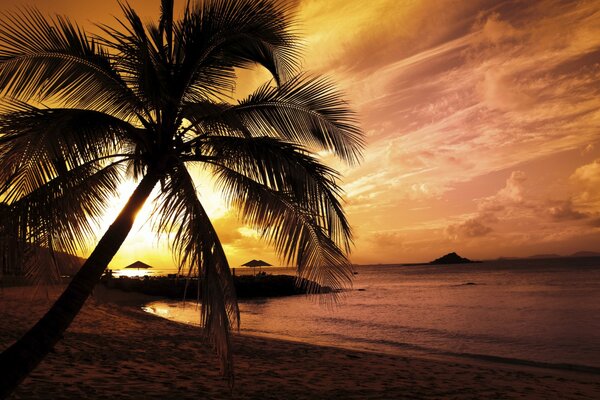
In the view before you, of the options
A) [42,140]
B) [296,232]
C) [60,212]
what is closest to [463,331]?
[296,232]

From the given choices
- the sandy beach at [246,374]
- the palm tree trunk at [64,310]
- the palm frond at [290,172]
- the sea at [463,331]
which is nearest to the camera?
the palm tree trunk at [64,310]

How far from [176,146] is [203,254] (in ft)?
4.90

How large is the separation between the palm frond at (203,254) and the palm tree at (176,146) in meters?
0.02

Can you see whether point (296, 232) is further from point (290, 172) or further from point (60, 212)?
point (60, 212)

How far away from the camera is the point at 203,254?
189 inches

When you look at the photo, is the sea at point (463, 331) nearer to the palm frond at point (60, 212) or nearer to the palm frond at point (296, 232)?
the palm frond at point (296, 232)

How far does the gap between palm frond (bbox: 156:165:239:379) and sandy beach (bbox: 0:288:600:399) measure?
2.23m

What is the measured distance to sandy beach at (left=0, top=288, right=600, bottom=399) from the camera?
6.66 meters

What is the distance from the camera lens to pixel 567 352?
16.9 m

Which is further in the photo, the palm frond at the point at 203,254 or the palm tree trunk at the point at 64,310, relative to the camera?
the palm frond at the point at 203,254

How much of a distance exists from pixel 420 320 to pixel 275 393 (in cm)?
2169

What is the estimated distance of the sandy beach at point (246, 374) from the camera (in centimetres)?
666

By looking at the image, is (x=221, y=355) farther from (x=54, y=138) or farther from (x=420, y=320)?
(x=420, y=320)

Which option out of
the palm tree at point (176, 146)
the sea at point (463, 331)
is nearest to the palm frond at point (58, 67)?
the palm tree at point (176, 146)
